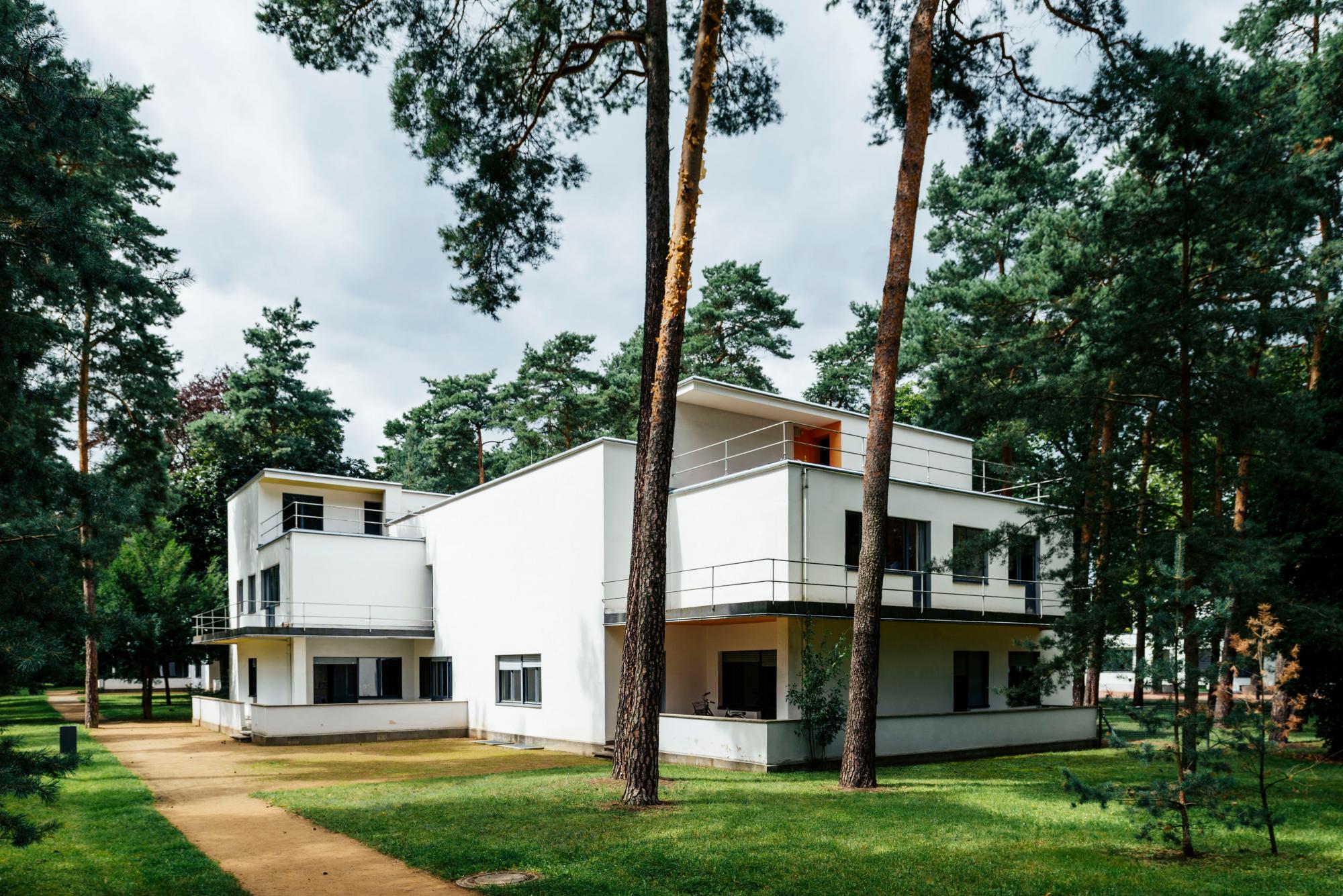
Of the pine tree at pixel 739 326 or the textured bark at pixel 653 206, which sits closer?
the textured bark at pixel 653 206

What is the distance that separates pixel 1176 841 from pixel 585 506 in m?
12.9

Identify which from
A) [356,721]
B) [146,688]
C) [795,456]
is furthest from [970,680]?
[146,688]

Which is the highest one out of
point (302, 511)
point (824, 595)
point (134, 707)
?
point (302, 511)

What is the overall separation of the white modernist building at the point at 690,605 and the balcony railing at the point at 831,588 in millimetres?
52

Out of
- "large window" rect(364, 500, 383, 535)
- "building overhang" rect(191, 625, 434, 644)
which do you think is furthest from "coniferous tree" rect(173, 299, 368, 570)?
"building overhang" rect(191, 625, 434, 644)

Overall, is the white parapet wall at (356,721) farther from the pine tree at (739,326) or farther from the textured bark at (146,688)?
the pine tree at (739,326)

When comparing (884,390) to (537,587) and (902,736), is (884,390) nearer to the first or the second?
(902,736)

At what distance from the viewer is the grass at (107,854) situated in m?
7.65

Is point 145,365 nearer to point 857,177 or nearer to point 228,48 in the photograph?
point 228,48

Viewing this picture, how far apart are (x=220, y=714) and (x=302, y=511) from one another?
662 cm

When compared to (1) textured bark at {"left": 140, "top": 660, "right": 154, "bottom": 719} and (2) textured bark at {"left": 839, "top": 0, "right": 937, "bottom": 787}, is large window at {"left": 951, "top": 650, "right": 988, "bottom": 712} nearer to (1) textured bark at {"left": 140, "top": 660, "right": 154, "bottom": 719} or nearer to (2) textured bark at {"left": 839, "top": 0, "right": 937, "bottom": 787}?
(2) textured bark at {"left": 839, "top": 0, "right": 937, "bottom": 787}

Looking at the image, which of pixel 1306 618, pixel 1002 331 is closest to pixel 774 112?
pixel 1306 618

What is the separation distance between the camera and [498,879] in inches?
303

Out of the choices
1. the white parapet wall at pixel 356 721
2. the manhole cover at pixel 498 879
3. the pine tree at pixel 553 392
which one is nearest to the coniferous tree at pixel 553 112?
the manhole cover at pixel 498 879
